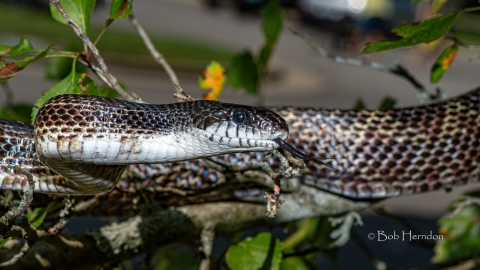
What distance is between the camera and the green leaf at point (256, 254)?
2348mm

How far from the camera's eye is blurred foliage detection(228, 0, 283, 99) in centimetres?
323

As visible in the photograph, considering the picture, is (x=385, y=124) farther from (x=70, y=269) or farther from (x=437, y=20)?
(x=70, y=269)

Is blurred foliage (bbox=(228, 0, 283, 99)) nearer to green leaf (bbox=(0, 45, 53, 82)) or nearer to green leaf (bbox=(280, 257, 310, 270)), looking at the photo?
green leaf (bbox=(280, 257, 310, 270))

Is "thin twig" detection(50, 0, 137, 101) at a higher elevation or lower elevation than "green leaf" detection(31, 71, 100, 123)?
higher

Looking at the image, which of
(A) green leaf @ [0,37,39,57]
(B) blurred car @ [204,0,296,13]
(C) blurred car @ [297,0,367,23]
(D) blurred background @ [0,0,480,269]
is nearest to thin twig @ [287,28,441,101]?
(A) green leaf @ [0,37,39,57]

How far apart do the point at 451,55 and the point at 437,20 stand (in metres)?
0.58

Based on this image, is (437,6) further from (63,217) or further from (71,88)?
(63,217)

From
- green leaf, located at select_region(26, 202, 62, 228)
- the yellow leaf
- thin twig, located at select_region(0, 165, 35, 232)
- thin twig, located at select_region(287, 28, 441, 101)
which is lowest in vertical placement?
thin twig, located at select_region(0, 165, 35, 232)

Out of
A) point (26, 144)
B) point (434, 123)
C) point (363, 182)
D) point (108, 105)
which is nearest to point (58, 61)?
point (26, 144)

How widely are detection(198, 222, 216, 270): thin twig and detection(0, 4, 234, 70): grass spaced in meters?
12.6

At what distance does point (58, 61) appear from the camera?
3.04 m

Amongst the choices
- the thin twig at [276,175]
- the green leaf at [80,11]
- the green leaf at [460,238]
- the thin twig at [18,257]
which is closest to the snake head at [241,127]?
the thin twig at [276,175]

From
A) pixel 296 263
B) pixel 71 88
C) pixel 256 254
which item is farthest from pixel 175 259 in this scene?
pixel 71 88

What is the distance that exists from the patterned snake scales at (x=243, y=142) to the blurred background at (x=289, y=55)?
4857 millimetres
